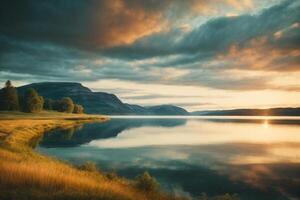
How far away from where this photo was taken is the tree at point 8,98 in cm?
12761

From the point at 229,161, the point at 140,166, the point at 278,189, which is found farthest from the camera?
the point at 229,161

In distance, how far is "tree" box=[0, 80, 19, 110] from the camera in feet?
419

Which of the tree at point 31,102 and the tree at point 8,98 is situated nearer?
the tree at point 8,98

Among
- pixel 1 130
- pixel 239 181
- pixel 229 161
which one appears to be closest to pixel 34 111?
pixel 1 130

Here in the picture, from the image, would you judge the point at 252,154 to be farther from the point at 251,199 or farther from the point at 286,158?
the point at 251,199

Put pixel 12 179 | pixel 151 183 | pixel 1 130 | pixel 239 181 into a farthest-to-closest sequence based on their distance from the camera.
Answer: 1. pixel 1 130
2. pixel 239 181
3. pixel 151 183
4. pixel 12 179

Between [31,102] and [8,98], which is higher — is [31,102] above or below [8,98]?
below

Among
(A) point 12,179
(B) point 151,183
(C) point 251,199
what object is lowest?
(C) point 251,199

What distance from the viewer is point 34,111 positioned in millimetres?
135375

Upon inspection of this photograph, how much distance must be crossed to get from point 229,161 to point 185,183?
1458 centimetres

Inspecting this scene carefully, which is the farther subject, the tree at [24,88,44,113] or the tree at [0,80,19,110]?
the tree at [24,88,44,113]

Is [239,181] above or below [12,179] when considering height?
below

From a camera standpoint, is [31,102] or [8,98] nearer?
[8,98]

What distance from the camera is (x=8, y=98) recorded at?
423 feet
